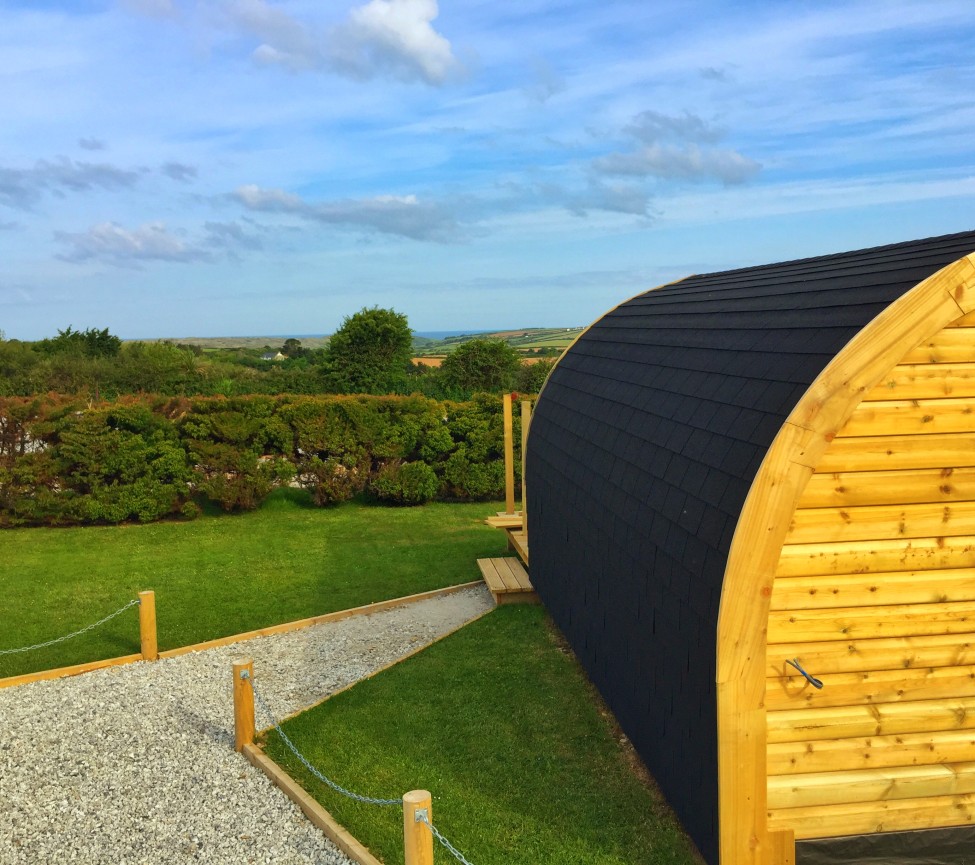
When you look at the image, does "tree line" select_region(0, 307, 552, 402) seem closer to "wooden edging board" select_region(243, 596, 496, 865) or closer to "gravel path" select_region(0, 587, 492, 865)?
"gravel path" select_region(0, 587, 492, 865)

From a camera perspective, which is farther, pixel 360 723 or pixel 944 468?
pixel 360 723

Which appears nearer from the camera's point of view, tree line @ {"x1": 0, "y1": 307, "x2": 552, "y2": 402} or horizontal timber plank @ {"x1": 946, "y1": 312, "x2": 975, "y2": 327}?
horizontal timber plank @ {"x1": 946, "y1": 312, "x2": 975, "y2": 327}

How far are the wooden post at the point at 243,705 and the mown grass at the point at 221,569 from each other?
3235mm

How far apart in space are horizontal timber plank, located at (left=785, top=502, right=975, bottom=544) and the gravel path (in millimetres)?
3703

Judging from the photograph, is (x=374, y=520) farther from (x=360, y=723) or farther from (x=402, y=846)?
(x=402, y=846)

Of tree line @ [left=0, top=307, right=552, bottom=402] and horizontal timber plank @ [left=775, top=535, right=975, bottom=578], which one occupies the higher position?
tree line @ [left=0, top=307, right=552, bottom=402]

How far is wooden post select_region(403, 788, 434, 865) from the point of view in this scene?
479 centimetres

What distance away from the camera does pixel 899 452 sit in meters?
4.97

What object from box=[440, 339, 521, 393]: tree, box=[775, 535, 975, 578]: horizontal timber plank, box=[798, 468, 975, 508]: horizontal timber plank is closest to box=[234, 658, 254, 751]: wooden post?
box=[775, 535, 975, 578]: horizontal timber plank

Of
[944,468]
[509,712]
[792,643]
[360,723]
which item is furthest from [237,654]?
[944,468]

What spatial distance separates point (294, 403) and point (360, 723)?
11.7 metres

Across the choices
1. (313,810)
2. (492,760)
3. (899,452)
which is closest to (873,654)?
(899,452)

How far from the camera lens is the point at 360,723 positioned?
7.91 m

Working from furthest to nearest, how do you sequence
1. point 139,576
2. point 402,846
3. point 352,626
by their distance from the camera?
point 139,576 → point 352,626 → point 402,846
